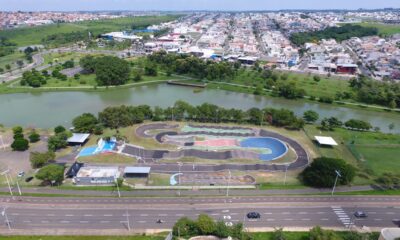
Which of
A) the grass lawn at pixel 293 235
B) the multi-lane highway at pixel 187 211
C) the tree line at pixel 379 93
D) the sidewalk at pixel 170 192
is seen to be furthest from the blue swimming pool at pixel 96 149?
the tree line at pixel 379 93

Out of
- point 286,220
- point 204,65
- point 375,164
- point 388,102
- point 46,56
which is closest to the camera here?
point 286,220

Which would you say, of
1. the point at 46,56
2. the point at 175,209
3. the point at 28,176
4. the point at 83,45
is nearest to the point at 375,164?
the point at 175,209

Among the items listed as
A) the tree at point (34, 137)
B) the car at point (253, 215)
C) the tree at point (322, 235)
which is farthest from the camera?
the tree at point (34, 137)

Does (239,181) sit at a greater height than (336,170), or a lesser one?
lesser

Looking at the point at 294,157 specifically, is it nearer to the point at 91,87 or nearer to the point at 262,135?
the point at 262,135

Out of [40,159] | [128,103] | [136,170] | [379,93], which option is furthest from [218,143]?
[379,93]

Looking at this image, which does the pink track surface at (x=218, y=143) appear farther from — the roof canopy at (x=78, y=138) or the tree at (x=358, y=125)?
the tree at (x=358, y=125)

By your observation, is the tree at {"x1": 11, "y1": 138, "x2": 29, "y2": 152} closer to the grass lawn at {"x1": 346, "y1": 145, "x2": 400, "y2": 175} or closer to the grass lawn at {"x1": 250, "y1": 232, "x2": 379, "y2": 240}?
the grass lawn at {"x1": 250, "y1": 232, "x2": 379, "y2": 240}

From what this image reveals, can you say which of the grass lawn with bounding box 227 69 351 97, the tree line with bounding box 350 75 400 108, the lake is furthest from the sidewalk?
the grass lawn with bounding box 227 69 351 97
